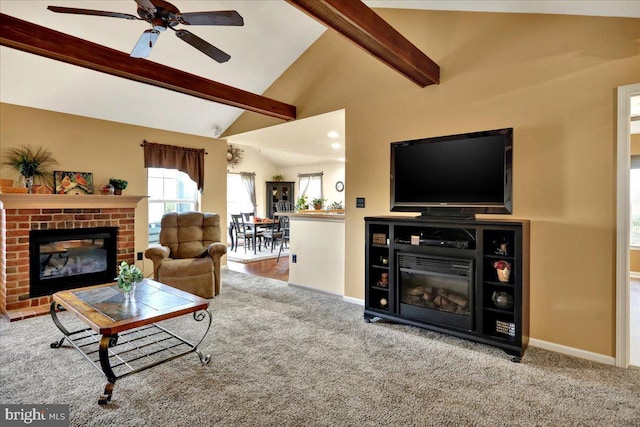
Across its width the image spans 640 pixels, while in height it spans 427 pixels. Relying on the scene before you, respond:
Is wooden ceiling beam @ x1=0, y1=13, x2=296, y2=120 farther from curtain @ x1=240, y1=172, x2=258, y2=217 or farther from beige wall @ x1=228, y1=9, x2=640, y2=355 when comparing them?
curtain @ x1=240, y1=172, x2=258, y2=217

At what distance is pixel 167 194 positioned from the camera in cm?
548

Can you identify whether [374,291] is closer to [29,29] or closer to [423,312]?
[423,312]

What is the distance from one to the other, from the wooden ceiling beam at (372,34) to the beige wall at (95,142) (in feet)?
12.3

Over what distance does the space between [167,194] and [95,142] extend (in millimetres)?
1289

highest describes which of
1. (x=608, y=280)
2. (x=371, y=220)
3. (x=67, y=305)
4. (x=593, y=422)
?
(x=371, y=220)

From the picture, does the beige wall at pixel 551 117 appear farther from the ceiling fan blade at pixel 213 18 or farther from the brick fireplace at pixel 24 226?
the brick fireplace at pixel 24 226

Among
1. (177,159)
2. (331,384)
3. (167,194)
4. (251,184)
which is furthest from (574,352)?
(251,184)

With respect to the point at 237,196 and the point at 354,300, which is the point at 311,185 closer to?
the point at 237,196

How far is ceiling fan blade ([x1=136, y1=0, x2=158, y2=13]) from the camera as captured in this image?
196 cm

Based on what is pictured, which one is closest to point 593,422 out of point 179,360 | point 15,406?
point 179,360

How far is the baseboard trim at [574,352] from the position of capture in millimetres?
2449

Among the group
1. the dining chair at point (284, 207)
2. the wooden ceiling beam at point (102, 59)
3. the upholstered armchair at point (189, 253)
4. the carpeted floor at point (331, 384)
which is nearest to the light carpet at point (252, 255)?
the dining chair at point (284, 207)

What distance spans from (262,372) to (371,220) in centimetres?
→ 165

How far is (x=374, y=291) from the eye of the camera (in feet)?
11.0
